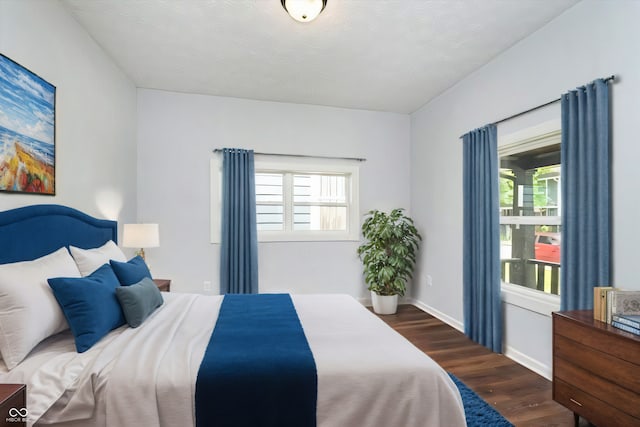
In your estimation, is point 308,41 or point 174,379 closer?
point 174,379

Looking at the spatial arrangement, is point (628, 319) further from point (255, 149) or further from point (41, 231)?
point (255, 149)

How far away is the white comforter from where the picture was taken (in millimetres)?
1304

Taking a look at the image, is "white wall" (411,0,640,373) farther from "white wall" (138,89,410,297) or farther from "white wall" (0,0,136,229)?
"white wall" (0,0,136,229)

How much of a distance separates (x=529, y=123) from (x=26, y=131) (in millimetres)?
3650

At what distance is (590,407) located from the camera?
5.85 feet

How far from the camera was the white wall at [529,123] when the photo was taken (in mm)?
2020

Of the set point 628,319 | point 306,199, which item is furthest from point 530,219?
point 306,199

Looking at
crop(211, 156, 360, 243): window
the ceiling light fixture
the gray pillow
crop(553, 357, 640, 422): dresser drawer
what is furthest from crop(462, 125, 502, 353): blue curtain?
the gray pillow

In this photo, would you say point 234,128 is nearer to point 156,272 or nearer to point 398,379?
point 156,272

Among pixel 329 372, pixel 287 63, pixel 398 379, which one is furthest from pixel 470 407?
pixel 287 63

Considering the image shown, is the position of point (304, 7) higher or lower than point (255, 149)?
higher

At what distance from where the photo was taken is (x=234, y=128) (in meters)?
4.13

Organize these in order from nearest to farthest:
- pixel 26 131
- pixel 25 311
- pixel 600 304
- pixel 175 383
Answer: pixel 175 383
pixel 25 311
pixel 600 304
pixel 26 131

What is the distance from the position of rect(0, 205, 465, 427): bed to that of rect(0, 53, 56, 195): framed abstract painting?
11.1 inches
